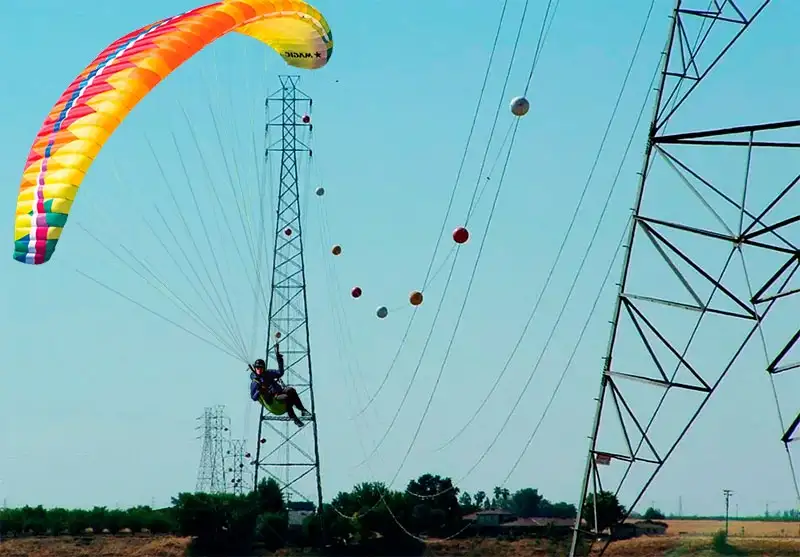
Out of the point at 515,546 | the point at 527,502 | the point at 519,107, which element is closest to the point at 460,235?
the point at 519,107

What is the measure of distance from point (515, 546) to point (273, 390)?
111 feet

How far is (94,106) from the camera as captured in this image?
29344 millimetres

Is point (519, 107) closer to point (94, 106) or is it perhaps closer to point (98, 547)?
point (94, 106)

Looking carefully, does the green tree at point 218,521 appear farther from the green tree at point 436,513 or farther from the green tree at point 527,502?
the green tree at point 527,502

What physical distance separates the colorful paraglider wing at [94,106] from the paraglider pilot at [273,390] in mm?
5762

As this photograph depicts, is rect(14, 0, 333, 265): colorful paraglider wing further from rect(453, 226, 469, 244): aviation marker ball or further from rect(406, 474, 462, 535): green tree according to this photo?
rect(406, 474, 462, 535): green tree

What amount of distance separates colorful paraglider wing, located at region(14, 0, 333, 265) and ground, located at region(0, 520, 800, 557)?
31.5 metres

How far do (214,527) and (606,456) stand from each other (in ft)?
133

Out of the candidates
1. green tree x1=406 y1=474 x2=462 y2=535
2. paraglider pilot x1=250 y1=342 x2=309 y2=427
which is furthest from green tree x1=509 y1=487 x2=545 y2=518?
paraglider pilot x1=250 y1=342 x2=309 y2=427

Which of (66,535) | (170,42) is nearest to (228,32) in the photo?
(170,42)

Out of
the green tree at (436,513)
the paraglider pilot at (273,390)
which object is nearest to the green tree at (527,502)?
the green tree at (436,513)

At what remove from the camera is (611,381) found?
28.4 m

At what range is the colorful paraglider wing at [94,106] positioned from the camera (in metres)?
28.0

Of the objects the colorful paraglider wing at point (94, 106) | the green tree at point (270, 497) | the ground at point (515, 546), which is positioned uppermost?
the colorful paraglider wing at point (94, 106)
